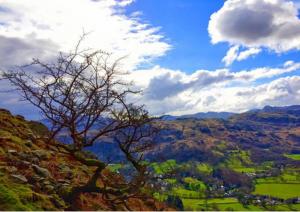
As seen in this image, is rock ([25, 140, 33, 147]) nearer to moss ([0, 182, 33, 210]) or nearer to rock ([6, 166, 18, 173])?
rock ([6, 166, 18, 173])

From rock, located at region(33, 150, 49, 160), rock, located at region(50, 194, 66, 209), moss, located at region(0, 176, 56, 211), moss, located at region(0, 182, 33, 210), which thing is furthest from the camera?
rock, located at region(33, 150, 49, 160)

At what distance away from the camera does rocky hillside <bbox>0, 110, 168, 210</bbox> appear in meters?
14.4

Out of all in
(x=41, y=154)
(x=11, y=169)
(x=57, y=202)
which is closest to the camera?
(x=57, y=202)

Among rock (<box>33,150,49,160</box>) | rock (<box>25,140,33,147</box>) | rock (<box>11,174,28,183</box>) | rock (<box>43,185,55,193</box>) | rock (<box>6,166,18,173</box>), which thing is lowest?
rock (<box>43,185,55,193</box>)

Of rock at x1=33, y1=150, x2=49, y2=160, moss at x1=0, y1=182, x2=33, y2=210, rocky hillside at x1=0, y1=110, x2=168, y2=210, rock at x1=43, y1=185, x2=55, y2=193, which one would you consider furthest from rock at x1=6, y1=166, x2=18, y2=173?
rock at x1=33, y1=150, x2=49, y2=160

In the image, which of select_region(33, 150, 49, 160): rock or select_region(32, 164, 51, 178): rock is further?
select_region(33, 150, 49, 160): rock

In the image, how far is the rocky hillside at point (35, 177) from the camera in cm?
1440

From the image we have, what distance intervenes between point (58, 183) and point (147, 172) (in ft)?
13.7

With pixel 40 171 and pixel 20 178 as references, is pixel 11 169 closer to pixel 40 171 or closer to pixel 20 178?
pixel 20 178

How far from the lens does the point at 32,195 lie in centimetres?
1473

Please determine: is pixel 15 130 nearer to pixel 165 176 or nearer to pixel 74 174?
pixel 74 174

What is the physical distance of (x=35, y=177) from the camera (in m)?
17.5

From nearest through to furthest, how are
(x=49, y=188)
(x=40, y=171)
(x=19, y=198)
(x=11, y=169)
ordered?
(x=19, y=198), (x=11, y=169), (x=49, y=188), (x=40, y=171)

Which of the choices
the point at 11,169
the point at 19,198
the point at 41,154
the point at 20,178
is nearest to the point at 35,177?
the point at 11,169
